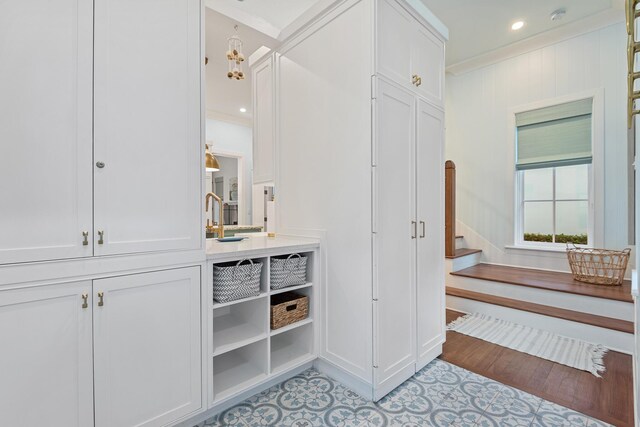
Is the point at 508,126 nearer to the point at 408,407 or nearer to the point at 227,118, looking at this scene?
the point at 408,407

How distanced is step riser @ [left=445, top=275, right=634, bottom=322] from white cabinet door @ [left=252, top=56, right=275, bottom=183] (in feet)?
8.35

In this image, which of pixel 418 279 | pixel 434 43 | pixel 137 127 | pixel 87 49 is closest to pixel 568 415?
pixel 418 279

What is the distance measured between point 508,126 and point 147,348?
4.35 meters

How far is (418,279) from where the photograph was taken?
2.10m

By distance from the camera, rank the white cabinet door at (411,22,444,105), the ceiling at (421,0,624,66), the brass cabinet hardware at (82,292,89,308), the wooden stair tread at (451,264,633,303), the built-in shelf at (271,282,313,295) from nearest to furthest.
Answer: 1. the brass cabinet hardware at (82,292,89,308)
2. the built-in shelf at (271,282,313,295)
3. the white cabinet door at (411,22,444,105)
4. the wooden stair tread at (451,264,633,303)
5. the ceiling at (421,0,624,66)

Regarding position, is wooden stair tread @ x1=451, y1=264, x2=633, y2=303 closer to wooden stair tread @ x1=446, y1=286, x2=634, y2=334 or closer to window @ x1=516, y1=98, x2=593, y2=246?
wooden stair tread @ x1=446, y1=286, x2=634, y2=334

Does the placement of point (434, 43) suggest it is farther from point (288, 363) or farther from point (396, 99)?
point (288, 363)

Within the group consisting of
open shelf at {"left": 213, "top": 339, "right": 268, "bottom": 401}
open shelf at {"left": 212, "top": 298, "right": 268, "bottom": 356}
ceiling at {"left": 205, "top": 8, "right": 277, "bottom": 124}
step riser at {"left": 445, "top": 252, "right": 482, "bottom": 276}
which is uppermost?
ceiling at {"left": 205, "top": 8, "right": 277, "bottom": 124}

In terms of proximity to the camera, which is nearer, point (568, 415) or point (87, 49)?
point (87, 49)

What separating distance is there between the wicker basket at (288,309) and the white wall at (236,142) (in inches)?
167

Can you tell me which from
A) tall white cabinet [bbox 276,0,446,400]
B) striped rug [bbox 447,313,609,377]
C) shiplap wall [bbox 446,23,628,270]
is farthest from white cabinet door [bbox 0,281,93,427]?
shiplap wall [bbox 446,23,628,270]

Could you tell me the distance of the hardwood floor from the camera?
173 centimetres

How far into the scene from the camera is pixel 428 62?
219 centimetres

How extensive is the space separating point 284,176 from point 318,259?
71 centimetres
